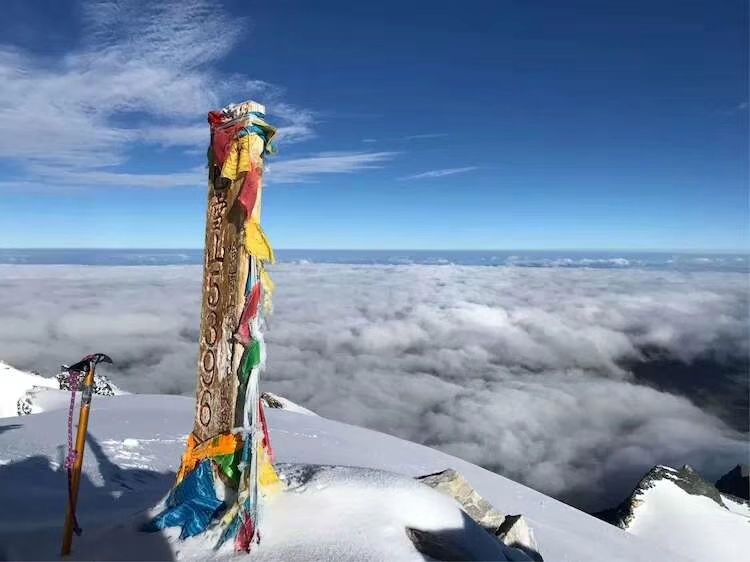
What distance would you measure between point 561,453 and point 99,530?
298 feet

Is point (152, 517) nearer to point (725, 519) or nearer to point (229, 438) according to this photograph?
point (229, 438)

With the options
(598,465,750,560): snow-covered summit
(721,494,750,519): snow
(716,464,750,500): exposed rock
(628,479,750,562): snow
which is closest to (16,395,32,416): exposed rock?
(628,479,750,562): snow

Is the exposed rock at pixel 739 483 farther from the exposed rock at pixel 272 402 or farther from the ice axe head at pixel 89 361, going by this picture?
the ice axe head at pixel 89 361

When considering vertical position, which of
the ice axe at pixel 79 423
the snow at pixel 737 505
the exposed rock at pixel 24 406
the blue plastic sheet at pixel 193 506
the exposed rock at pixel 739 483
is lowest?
the exposed rock at pixel 739 483

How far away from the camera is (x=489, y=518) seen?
10047mm

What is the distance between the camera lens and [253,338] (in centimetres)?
Result: 594

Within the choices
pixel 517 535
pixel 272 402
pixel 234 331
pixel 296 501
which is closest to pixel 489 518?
pixel 517 535

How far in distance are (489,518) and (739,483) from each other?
120ft

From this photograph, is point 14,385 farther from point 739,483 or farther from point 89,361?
point 739,483

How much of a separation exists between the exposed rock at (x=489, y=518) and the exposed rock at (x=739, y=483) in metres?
32.6

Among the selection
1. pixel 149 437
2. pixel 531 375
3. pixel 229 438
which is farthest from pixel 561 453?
pixel 229 438

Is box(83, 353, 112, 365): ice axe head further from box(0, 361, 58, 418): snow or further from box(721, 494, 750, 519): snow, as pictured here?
box(721, 494, 750, 519): snow

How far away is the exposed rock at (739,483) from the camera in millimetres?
34500

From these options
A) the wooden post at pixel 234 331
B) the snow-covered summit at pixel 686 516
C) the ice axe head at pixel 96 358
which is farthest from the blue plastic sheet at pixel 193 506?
the snow-covered summit at pixel 686 516
